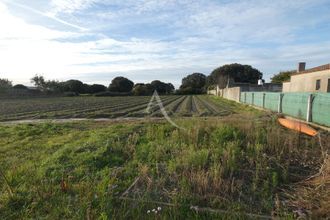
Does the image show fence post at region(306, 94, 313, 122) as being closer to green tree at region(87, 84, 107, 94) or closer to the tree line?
the tree line

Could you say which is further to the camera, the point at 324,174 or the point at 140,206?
the point at 324,174

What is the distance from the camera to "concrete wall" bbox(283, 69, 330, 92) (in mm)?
18984

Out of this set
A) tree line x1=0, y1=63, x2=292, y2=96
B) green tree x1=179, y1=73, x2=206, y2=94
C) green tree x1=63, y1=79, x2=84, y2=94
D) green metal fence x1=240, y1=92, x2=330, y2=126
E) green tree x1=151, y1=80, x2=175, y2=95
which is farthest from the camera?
green tree x1=63, y1=79, x2=84, y2=94

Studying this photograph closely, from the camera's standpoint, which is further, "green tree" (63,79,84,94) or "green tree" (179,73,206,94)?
"green tree" (63,79,84,94)

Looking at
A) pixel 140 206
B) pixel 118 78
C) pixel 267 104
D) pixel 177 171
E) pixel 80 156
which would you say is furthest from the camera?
pixel 118 78

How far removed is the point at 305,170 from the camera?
460cm

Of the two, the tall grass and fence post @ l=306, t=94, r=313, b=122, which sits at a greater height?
fence post @ l=306, t=94, r=313, b=122

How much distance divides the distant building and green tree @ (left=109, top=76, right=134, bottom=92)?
56442 millimetres

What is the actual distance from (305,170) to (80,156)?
178 inches

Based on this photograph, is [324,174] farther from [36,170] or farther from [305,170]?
[36,170]

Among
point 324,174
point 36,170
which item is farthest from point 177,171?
point 36,170

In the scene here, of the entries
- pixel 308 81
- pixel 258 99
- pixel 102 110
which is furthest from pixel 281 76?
pixel 102 110

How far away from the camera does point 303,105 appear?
36.2 ft

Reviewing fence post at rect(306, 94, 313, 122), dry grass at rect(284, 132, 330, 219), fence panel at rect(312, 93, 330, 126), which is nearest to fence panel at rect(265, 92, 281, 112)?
fence post at rect(306, 94, 313, 122)
